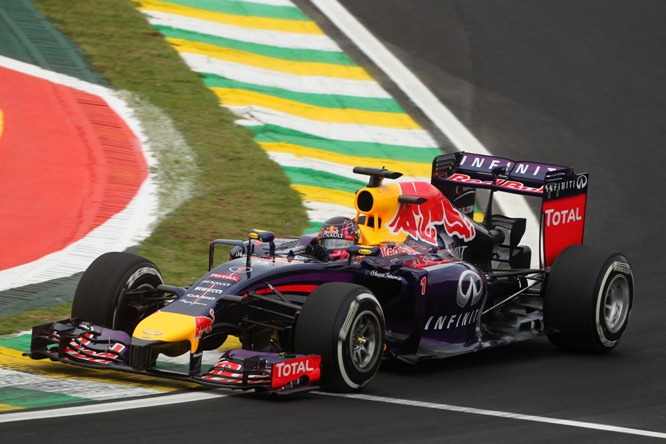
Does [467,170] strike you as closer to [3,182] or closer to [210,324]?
[210,324]

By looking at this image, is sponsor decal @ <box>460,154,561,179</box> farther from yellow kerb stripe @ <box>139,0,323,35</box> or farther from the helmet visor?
yellow kerb stripe @ <box>139,0,323,35</box>

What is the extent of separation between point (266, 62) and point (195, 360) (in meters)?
9.91

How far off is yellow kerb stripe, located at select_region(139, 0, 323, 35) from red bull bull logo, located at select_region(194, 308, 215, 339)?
1070 cm

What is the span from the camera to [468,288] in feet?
34.2

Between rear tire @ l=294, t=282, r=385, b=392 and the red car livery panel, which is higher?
the red car livery panel

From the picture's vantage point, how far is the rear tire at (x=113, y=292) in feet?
32.0

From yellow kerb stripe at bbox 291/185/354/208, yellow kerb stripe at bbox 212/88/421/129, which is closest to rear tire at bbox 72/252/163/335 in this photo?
yellow kerb stripe at bbox 291/185/354/208

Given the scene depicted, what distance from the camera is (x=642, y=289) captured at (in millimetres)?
13297

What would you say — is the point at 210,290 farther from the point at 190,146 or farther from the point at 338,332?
the point at 190,146

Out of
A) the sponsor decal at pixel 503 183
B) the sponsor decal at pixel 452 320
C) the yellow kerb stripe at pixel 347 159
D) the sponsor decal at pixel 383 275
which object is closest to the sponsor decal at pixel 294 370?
the sponsor decal at pixel 383 275

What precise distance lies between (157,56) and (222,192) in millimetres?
3825

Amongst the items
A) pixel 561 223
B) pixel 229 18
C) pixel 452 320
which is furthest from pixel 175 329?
pixel 229 18

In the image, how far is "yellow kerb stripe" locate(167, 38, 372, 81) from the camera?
1809 centimetres

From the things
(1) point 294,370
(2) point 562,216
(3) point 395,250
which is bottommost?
(1) point 294,370
